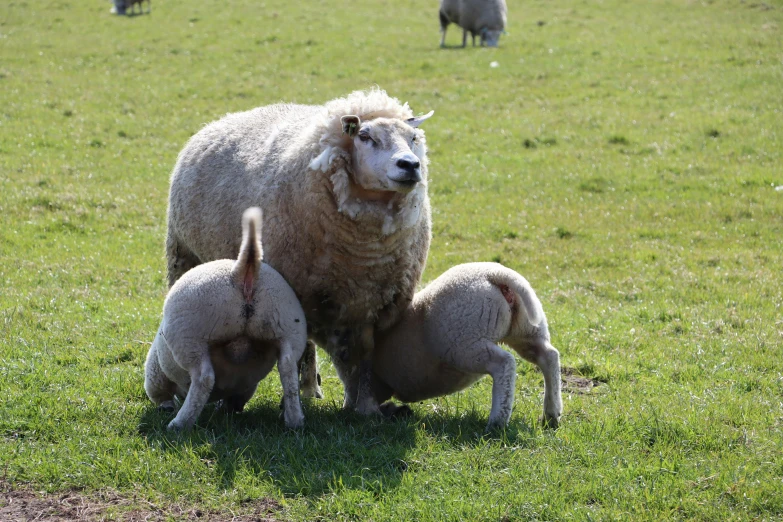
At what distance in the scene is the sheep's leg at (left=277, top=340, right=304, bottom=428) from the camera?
559 centimetres

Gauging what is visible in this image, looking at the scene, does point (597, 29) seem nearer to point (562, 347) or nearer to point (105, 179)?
point (105, 179)

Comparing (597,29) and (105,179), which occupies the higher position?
(597,29)

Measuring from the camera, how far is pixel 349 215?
613 centimetres

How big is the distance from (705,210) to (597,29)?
14.7m

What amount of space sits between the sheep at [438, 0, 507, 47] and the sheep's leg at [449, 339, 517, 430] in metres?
19.9

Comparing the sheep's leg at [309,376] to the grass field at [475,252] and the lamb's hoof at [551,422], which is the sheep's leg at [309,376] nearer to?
the grass field at [475,252]

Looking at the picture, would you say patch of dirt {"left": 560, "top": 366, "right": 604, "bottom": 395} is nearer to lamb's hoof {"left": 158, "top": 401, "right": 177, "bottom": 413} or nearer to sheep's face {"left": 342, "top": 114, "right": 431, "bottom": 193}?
sheep's face {"left": 342, "top": 114, "right": 431, "bottom": 193}

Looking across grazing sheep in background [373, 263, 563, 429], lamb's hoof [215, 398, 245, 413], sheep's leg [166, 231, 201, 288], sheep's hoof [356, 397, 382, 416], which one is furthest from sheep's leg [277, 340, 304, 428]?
sheep's leg [166, 231, 201, 288]

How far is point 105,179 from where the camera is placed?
1397cm

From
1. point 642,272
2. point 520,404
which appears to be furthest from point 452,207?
point 520,404

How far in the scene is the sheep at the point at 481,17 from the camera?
24969mm

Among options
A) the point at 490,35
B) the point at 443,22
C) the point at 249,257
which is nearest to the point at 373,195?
the point at 249,257

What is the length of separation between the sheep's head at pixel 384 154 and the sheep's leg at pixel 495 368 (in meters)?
1.14

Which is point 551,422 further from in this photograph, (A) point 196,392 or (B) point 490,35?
(B) point 490,35
